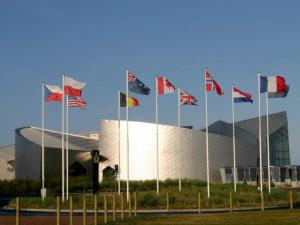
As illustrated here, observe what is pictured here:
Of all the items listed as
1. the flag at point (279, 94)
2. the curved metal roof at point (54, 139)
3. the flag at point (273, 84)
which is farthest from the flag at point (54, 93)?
the curved metal roof at point (54, 139)

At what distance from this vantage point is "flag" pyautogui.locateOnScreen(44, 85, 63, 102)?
38281 millimetres

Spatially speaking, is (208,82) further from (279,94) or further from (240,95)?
(279,94)

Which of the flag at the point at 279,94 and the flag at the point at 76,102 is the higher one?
the flag at the point at 279,94

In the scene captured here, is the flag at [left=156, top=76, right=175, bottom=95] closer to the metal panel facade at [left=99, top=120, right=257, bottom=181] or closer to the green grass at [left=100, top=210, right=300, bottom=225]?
the green grass at [left=100, top=210, right=300, bottom=225]

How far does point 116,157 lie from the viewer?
79438 millimetres

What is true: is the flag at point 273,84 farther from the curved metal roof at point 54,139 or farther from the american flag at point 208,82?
the curved metal roof at point 54,139

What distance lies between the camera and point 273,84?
133 ft

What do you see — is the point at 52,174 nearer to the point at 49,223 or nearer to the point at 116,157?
the point at 116,157

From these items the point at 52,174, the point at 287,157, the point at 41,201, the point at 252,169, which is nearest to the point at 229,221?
the point at 41,201

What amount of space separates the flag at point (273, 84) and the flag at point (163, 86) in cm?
600

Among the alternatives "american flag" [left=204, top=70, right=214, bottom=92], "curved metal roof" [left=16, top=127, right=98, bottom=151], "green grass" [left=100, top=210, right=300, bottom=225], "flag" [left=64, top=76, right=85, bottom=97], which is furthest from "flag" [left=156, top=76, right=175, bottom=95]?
"curved metal roof" [left=16, top=127, right=98, bottom=151]

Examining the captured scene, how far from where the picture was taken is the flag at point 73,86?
37031 millimetres

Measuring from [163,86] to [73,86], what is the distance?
677 cm

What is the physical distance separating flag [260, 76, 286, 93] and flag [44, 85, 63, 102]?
13067 millimetres
